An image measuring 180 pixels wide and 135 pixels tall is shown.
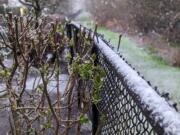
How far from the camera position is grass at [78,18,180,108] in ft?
38.0

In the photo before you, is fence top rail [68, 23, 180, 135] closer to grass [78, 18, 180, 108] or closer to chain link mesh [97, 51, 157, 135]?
chain link mesh [97, 51, 157, 135]

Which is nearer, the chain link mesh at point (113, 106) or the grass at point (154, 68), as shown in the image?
the chain link mesh at point (113, 106)

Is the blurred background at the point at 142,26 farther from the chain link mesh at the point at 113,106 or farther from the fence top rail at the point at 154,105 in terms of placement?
the fence top rail at the point at 154,105

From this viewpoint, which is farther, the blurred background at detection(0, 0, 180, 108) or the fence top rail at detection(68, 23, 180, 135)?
the blurred background at detection(0, 0, 180, 108)

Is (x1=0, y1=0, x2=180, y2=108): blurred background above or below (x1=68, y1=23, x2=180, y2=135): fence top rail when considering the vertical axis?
below

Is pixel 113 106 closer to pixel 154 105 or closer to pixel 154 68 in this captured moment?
pixel 154 105

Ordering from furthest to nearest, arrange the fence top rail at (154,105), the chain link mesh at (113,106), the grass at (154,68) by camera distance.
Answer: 1. the grass at (154,68)
2. the chain link mesh at (113,106)
3. the fence top rail at (154,105)

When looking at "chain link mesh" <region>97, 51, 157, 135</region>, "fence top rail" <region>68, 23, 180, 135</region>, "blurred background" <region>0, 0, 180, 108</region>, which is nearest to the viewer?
"fence top rail" <region>68, 23, 180, 135</region>

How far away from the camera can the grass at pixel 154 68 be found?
1157cm

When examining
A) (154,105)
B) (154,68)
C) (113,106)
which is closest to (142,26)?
(154,68)

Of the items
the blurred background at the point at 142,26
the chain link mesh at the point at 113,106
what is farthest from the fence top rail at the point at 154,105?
the blurred background at the point at 142,26

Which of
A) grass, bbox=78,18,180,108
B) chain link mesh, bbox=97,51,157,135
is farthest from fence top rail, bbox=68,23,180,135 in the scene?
grass, bbox=78,18,180,108

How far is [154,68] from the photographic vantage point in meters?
14.2

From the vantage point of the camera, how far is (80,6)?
3228 centimetres
